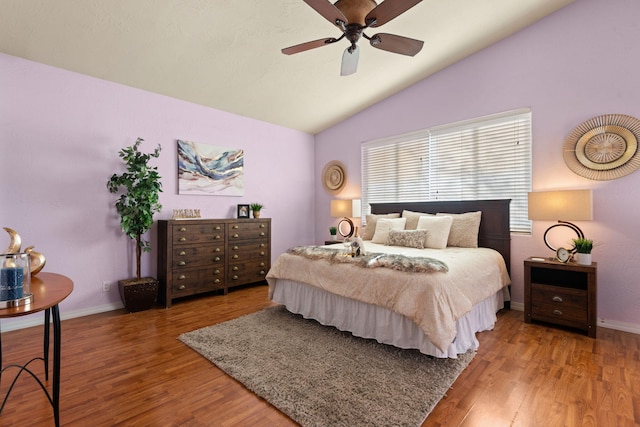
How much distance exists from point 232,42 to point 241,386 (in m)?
3.09

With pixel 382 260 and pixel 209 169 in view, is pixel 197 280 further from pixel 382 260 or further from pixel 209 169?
pixel 382 260

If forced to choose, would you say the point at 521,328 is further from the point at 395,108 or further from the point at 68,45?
the point at 68,45

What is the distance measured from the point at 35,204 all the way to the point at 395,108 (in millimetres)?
4577

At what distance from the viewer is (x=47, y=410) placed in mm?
1727

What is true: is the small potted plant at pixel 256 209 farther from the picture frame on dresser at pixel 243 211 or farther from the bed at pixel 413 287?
the bed at pixel 413 287

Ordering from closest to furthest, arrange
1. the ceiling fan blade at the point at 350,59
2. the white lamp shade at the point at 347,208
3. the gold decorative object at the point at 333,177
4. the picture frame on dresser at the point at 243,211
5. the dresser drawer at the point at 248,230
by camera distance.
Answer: the ceiling fan blade at the point at 350,59 < the dresser drawer at the point at 248,230 < the picture frame on dresser at the point at 243,211 < the white lamp shade at the point at 347,208 < the gold decorative object at the point at 333,177

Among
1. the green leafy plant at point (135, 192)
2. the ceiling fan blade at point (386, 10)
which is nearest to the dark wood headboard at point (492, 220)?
the ceiling fan blade at point (386, 10)

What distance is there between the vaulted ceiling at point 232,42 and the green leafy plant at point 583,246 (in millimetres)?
2428

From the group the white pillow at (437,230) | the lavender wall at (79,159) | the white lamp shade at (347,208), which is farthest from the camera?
the white lamp shade at (347,208)

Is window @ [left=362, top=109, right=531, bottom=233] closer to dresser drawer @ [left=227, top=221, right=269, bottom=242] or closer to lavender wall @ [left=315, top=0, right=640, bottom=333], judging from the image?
lavender wall @ [left=315, top=0, right=640, bottom=333]

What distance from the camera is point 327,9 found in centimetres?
196

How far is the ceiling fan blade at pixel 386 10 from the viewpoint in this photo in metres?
1.92

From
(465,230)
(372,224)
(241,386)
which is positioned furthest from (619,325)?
(241,386)

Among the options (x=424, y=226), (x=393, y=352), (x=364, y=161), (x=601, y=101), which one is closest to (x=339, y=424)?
(x=393, y=352)
